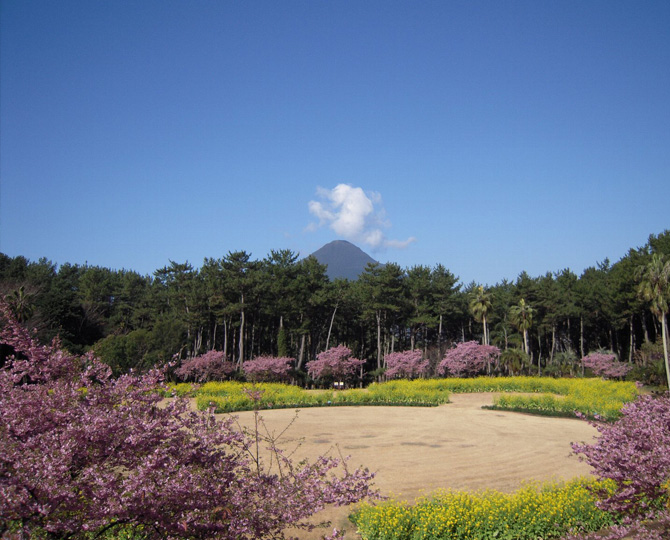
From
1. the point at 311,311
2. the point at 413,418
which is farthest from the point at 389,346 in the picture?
the point at 413,418

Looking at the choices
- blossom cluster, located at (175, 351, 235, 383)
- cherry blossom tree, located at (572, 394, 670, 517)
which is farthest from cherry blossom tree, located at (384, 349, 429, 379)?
cherry blossom tree, located at (572, 394, 670, 517)

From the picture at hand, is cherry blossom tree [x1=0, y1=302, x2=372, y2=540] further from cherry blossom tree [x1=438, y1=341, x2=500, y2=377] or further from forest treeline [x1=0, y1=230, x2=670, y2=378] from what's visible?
cherry blossom tree [x1=438, y1=341, x2=500, y2=377]

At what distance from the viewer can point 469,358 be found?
37281 millimetres

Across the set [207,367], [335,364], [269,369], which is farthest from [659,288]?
[207,367]

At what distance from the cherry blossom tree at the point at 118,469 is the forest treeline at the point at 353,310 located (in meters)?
29.9

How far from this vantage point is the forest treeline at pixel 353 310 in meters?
39.1

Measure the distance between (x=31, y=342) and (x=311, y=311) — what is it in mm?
41284

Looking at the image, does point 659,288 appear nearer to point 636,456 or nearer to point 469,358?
point 469,358

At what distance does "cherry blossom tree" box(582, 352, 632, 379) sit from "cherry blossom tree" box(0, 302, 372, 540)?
4074 centimetres

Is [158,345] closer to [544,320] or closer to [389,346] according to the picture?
[389,346]

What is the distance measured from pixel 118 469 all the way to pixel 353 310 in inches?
1852

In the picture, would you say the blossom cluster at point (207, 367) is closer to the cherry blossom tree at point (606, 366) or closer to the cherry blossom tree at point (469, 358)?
the cherry blossom tree at point (469, 358)

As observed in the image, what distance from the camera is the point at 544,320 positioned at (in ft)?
157

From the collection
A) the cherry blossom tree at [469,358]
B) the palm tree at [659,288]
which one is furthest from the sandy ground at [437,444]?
the cherry blossom tree at [469,358]
